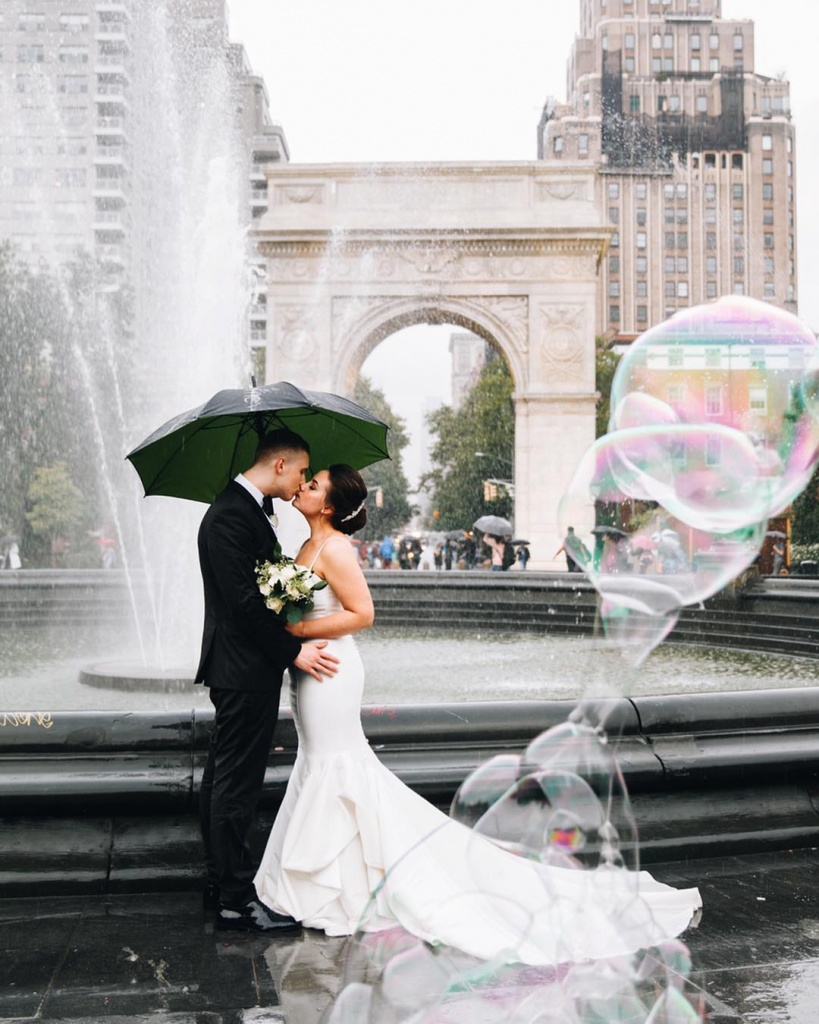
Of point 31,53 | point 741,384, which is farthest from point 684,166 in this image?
point 741,384

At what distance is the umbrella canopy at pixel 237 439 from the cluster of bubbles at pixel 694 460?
86 centimetres

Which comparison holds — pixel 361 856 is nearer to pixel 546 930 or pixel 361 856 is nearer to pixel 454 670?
pixel 546 930

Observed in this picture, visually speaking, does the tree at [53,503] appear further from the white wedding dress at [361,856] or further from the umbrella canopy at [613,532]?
the white wedding dress at [361,856]

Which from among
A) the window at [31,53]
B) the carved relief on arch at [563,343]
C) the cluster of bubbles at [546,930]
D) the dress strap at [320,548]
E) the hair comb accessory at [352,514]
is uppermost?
the window at [31,53]

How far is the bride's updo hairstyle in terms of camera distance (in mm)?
3646

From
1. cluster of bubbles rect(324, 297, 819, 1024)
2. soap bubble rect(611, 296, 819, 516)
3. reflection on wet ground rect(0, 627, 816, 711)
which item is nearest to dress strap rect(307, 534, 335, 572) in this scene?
cluster of bubbles rect(324, 297, 819, 1024)

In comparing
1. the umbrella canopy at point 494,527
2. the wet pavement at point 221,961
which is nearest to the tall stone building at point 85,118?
the umbrella canopy at point 494,527

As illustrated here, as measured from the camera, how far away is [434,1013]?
2.62 m

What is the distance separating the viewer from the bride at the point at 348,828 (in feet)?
10.7

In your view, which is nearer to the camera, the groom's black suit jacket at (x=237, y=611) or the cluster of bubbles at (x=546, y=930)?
the cluster of bubbles at (x=546, y=930)

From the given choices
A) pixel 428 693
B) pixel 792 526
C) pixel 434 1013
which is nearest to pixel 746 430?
pixel 434 1013

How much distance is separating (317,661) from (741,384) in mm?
1926

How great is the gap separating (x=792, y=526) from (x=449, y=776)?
88.9 ft

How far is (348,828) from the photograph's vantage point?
3.53 metres
